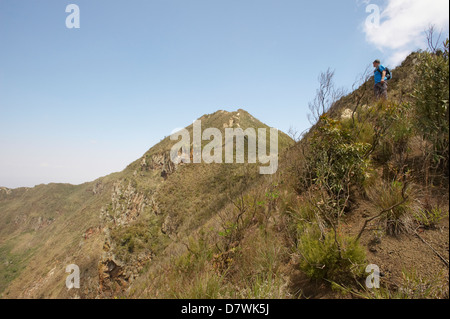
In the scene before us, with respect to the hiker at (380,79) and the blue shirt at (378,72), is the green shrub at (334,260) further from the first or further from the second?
the blue shirt at (378,72)

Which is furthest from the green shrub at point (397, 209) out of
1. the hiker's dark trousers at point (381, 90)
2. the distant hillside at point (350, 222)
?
the hiker's dark trousers at point (381, 90)

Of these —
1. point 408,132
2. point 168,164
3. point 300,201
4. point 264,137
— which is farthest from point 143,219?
point 408,132

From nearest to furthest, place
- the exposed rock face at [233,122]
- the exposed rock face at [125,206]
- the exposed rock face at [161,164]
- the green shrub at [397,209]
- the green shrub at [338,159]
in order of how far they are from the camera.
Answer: the green shrub at [397,209] → the green shrub at [338,159] → the exposed rock face at [125,206] → the exposed rock face at [161,164] → the exposed rock face at [233,122]

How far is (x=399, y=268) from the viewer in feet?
8.17

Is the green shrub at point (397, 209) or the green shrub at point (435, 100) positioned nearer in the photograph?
the green shrub at point (435, 100)

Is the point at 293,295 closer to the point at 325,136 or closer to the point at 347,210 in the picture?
the point at 347,210

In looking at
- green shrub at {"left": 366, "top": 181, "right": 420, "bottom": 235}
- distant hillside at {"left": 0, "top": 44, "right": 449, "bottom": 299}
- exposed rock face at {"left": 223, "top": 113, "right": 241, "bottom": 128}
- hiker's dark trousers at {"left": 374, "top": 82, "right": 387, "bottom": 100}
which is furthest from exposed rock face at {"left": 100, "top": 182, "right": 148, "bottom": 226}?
green shrub at {"left": 366, "top": 181, "right": 420, "bottom": 235}

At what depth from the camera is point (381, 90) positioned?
697 centimetres

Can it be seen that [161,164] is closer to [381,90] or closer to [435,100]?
[381,90]

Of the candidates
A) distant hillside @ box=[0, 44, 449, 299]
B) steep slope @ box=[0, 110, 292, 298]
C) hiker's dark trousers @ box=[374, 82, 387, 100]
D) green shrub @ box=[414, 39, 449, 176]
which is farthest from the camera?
steep slope @ box=[0, 110, 292, 298]

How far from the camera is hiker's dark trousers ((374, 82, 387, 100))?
6683 mm

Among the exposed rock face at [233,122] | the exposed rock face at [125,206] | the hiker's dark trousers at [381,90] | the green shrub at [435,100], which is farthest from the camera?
the exposed rock face at [233,122]

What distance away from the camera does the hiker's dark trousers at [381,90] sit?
6683 mm

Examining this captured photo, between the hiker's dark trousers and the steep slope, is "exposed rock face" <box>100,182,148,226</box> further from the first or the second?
the hiker's dark trousers
